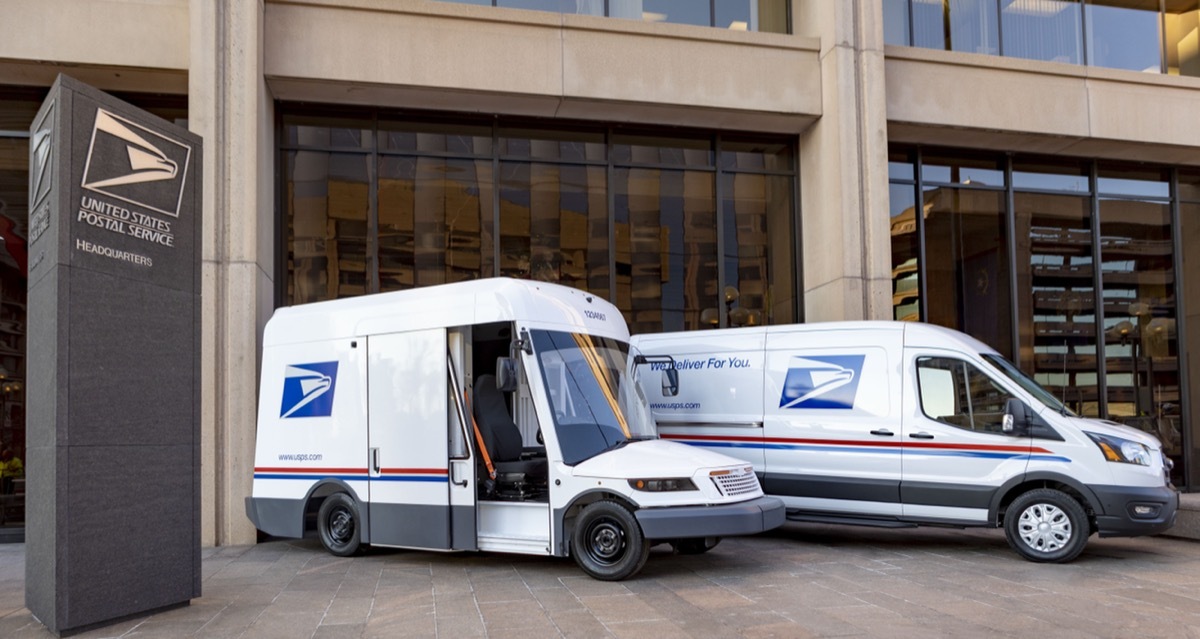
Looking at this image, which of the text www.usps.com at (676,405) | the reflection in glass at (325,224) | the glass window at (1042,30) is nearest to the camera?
the text www.usps.com at (676,405)

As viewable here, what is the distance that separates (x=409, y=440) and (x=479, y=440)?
0.71 meters

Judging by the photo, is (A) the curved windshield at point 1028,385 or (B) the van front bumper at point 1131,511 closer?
(B) the van front bumper at point 1131,511

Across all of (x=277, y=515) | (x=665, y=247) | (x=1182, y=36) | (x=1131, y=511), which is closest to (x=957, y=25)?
(x=1182, y=36)

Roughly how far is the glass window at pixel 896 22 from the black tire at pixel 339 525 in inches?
410

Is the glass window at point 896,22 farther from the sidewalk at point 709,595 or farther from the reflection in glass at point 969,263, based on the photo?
the sidewalk at point 709,595

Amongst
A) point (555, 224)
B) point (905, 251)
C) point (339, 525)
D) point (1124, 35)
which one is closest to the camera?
point (339, 525)

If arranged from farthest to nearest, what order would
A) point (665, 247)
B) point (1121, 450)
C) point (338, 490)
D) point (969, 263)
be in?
point (969, 263) < point (665, 247) < point (338, 490) < point (1121, 450)

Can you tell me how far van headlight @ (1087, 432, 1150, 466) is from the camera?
9398mm

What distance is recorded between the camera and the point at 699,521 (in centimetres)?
854

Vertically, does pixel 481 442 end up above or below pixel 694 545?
above

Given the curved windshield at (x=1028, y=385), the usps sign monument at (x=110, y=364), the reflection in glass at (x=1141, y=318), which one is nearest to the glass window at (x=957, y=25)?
the reflection in glass at (x=1141, y=318)

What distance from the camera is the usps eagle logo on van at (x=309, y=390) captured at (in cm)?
1046

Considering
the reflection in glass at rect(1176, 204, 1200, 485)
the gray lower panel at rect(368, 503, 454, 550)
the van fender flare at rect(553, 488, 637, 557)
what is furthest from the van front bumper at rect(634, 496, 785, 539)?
the reflection in glass at rect(1176, 204, 1200, 485)

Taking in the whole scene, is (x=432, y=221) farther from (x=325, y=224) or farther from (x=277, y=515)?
(x=277, y=515)
